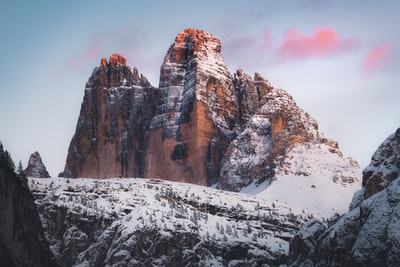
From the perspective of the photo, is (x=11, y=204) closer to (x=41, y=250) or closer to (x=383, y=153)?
(x=41, y=250)

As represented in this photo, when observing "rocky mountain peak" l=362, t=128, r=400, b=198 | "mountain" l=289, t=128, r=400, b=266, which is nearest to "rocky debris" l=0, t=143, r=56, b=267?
"mountain" l=289, t=128, r=400, b=266

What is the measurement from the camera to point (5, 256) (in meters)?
146

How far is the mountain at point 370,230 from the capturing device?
480 feet

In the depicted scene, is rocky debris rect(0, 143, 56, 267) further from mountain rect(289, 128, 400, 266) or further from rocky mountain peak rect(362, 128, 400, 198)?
rocky mountain peak rect(362, 128, 400, 198)

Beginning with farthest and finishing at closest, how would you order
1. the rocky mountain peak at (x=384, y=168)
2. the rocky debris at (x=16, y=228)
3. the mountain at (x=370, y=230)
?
the rocky mountain peak at (x=384, y=168)
the rocky debris at (x=16, y=228)
the mountain at (x=370, y=230)

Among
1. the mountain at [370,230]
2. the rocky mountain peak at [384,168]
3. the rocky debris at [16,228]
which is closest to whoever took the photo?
the mountain at [370,230]

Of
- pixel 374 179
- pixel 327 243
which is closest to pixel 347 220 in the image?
pixel 327 243

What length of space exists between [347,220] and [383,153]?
1034 inches

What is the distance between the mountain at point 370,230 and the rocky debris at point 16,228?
36.6 m

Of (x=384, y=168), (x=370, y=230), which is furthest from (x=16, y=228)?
(x=384, y=168)

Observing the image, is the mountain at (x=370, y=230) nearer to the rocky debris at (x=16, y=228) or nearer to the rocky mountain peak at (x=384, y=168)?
the rocky mountain peak at (x=384, y=168)

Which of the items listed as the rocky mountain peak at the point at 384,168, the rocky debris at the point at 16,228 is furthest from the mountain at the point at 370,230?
the rocky debris at the point at 16,228

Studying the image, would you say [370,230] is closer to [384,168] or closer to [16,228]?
[384,168]

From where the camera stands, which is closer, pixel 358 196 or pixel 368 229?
pixel 368 229
